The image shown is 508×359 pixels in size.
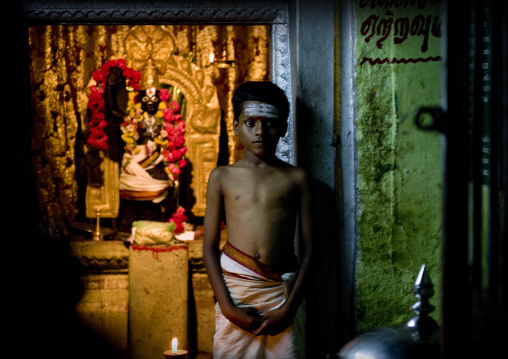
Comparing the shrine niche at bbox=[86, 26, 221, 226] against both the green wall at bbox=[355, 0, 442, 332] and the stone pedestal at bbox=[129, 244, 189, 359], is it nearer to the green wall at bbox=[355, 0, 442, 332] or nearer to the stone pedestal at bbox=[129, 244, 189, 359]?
the stone pedestal at bbox=[129, 244, 189, 359]

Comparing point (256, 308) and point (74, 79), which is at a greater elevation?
point (74, 79)

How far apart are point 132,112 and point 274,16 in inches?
103

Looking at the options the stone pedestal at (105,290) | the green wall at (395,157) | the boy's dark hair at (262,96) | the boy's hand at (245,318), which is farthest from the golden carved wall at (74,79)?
the boy's hand at (245,318)

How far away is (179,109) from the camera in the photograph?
19.4 feet

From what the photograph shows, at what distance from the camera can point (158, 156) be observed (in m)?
5.77

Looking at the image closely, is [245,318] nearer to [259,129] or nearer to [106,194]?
[259,129]

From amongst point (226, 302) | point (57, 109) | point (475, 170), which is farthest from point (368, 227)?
point (57, 109)

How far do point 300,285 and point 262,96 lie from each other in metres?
1.03

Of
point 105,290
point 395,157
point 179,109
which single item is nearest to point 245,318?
point 395,157

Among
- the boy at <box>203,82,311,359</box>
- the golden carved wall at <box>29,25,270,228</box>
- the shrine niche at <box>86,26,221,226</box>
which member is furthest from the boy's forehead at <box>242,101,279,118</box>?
the golden carved wall at <box>29,25,270,228</box>

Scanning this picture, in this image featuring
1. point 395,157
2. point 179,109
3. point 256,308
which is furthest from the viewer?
point 179,109

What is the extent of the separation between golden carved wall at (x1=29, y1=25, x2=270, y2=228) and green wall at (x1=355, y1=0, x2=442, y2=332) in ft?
8.94

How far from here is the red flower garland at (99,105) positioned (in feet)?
18.5

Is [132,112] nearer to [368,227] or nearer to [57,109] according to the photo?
[57,109]
